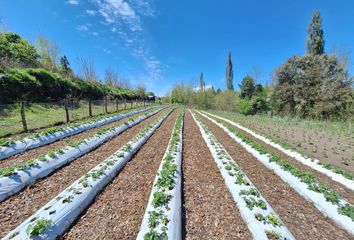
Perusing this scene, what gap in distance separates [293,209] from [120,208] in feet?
11.6

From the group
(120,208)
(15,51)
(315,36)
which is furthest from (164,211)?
(315,36)

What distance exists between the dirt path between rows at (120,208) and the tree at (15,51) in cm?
1924

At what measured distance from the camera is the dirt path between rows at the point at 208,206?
9.71ft

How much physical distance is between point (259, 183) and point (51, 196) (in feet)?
16.1

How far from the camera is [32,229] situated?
2.45 metres

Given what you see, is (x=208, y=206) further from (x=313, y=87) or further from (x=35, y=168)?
(x=313, y=87)

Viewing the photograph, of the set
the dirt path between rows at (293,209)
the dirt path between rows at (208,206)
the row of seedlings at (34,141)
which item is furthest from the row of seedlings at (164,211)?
the row of seedlings at (34,141)

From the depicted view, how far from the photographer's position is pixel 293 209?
3654mm

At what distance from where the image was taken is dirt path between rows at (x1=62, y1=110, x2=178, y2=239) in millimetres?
2832

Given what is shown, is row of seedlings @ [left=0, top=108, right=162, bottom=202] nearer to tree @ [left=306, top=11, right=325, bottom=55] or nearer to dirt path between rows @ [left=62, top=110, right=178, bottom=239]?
dirt path between rows @ [left=62, top=110, right=178, bottom=239]

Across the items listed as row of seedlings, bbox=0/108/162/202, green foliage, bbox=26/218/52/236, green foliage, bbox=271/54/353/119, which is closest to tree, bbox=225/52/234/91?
green foliage, bbox=271/54/353/119

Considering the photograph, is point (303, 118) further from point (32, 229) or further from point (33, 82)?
point (33, 82)

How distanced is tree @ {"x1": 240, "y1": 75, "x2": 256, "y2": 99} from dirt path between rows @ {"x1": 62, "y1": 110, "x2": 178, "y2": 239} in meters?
32.3

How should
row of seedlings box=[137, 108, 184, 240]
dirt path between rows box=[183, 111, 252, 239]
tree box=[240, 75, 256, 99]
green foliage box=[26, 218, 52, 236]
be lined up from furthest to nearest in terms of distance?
tree box=[240, 75, 256, 99]
dirt path between rows box=[183, 111, 252, 239]
row of seedlings box=[137, 108, 184, 240]
green foliage box=[26, 218, 52, 236]
